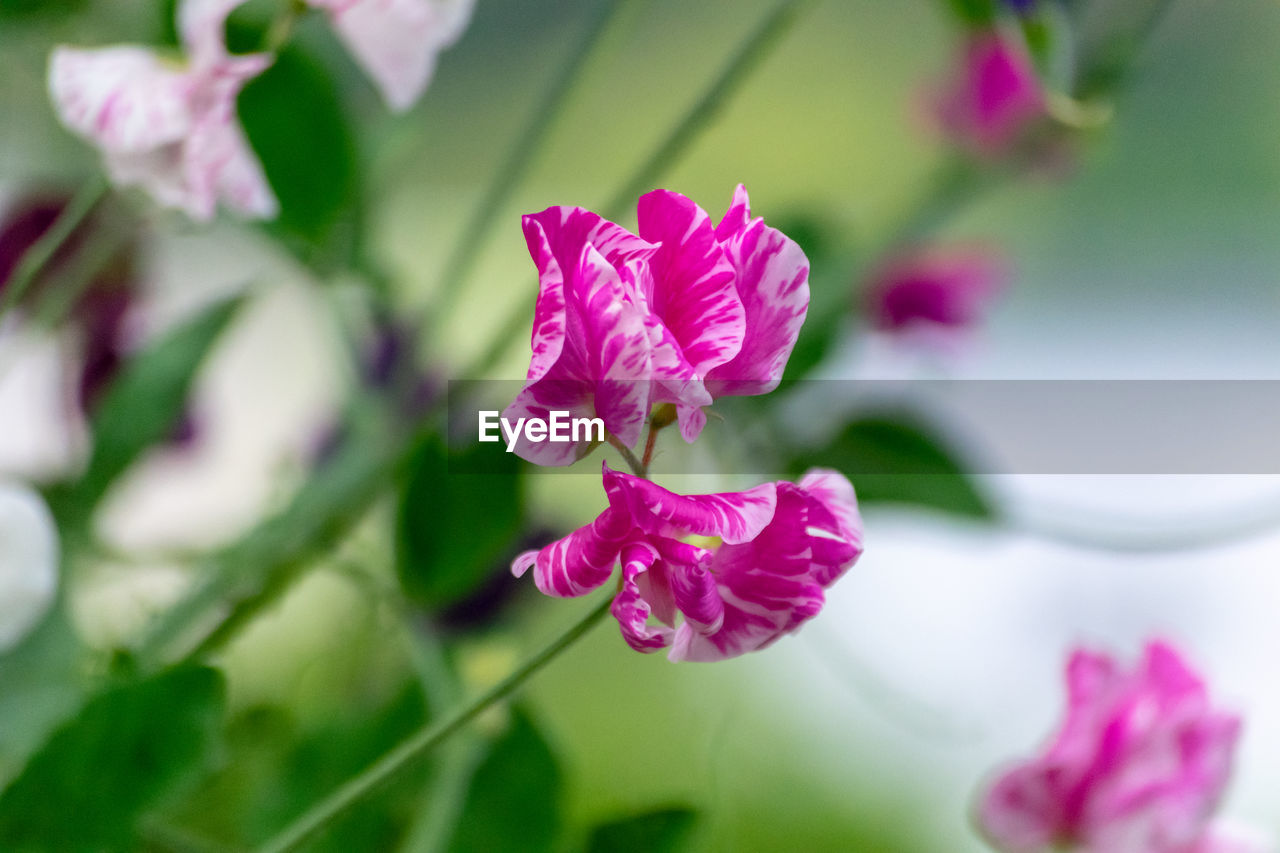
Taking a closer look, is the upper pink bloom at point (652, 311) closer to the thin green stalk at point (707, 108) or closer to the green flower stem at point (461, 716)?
the green flower stem at point (461, 716)

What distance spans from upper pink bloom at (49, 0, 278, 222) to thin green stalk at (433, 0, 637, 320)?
0.25 feet

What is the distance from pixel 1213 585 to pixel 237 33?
75 centimetres

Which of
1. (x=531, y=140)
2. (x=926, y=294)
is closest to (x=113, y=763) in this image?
(x=531, y=140)

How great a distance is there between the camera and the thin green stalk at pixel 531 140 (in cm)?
25

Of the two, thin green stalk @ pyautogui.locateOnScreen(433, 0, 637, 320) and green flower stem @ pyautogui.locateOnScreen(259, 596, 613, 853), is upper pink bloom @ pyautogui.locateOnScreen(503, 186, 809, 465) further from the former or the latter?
thin green stalk @ pyautogui.locateOnScreen(433, 0, 637, 320)

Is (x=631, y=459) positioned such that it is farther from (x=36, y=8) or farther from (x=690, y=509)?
(x=36, y=8)

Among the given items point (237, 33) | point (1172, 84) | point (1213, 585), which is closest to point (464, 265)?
point (237, 33)

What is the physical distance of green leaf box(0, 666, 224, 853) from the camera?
0.54 feet

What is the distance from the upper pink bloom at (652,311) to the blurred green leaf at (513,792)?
0.13m

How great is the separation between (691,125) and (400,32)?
72 millimetres

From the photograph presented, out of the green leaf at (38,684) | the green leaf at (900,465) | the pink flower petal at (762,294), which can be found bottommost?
the green leaf at (900,465)

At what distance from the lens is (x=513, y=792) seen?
23cm

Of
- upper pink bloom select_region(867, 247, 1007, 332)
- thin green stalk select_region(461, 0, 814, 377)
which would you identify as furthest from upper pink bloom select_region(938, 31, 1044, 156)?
thin green stalk select_region(461, 0, 814, 377)

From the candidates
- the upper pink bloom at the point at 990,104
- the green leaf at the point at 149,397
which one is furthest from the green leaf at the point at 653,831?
the upper pink bloom at the point at 990,104
